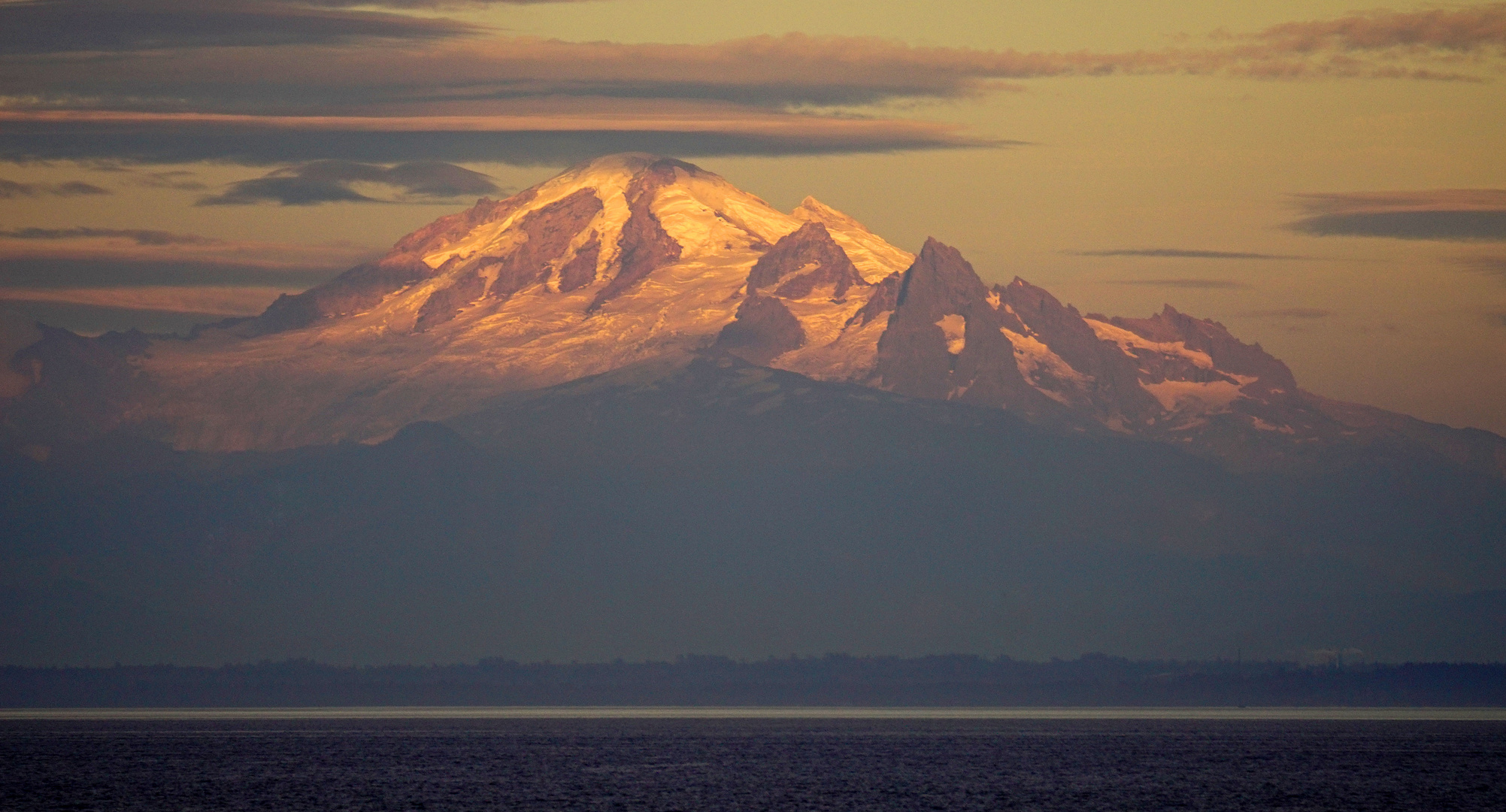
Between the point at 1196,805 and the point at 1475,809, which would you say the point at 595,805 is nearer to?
the point at 1196,805

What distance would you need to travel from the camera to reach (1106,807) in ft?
542

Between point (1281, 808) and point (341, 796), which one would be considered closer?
point (1281, 808)

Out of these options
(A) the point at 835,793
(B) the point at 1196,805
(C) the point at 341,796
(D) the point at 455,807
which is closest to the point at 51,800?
(C) the point at 341,796

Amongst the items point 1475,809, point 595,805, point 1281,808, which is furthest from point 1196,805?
point 595,805

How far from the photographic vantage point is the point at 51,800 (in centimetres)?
16675

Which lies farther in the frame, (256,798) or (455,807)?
(256,798)

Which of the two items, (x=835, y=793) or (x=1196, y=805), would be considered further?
(x=835, y=793)

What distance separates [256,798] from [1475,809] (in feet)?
373

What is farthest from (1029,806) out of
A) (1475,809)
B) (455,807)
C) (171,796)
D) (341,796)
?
(171,796)

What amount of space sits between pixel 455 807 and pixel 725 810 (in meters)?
24.2

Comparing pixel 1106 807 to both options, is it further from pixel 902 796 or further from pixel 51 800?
pixel 51 800

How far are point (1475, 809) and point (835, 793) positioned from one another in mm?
59676

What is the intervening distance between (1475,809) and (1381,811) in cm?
806

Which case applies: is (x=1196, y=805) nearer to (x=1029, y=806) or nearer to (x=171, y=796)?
(x=1029, y=806)
